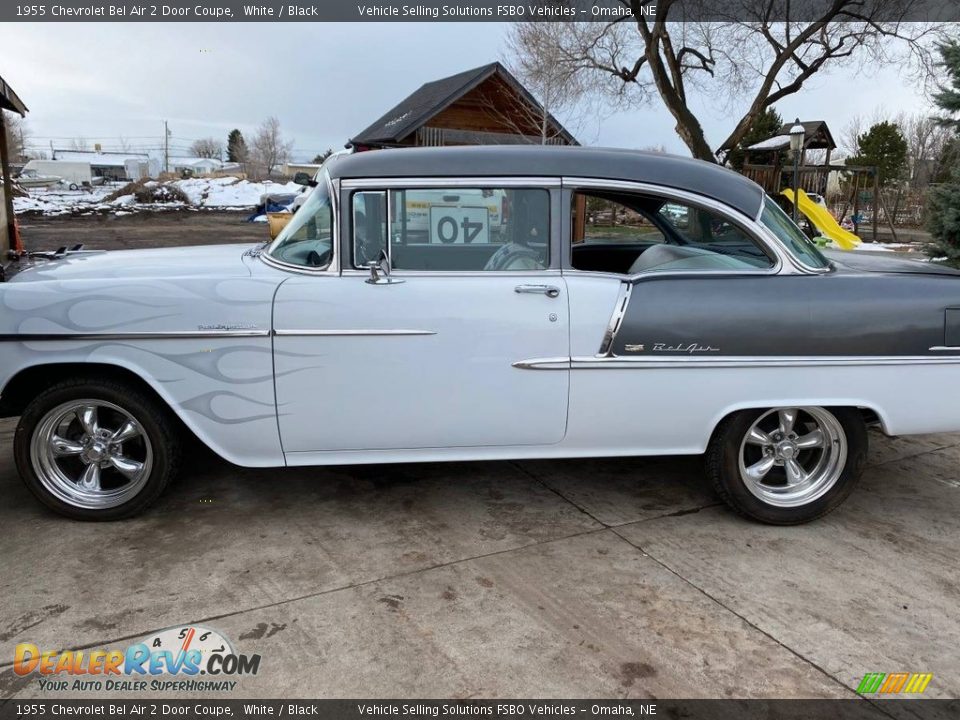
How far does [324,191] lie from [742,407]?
2332 mm

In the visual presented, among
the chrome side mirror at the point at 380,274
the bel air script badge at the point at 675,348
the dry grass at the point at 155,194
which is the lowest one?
the bel air script badge at the point at 675,348

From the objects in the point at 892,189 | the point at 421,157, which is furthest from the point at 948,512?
the point at 892,189

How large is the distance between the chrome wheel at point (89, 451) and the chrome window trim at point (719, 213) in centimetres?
235

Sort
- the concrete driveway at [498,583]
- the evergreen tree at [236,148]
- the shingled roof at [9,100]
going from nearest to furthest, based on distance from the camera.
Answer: the concrete driveway at [498,583]
the shingled roof at [9,100]
the evergreen tree at [236,148]

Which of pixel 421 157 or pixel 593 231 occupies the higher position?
pixel 421 157

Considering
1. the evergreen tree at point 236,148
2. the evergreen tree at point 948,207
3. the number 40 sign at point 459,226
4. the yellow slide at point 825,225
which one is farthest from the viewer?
the evergreen tree at point 236,148

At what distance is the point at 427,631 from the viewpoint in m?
2.79

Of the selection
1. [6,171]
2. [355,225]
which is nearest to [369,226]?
[355,225]

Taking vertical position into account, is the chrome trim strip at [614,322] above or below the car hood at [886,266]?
below

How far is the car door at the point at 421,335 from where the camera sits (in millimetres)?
3365

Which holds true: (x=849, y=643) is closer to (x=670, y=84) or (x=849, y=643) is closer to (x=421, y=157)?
(x=421, y=157)

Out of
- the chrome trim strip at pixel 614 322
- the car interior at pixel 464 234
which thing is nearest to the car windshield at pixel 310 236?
the car interior at pixel 464 234

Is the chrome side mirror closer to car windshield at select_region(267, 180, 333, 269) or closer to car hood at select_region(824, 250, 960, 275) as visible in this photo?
car windshield at select_region(267, 180, 333, 269)

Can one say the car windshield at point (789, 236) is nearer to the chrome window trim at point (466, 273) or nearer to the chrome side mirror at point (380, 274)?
the chrome window trim at point (466, 273)
